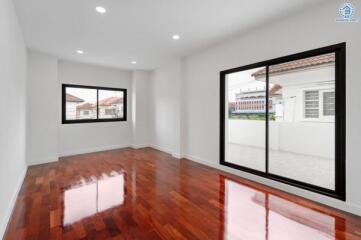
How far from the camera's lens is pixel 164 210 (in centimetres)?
247

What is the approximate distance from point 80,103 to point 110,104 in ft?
3.09

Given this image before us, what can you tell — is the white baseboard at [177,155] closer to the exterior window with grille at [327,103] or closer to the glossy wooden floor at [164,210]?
the glossy wooden floor at [164,210]

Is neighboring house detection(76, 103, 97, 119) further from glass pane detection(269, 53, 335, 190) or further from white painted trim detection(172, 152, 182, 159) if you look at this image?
glass pane detection(269, 53, 335, 190)

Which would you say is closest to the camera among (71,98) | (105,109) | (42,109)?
(42,109)

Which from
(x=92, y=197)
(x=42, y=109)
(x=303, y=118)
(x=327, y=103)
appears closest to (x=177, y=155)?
(x=92, y=197)

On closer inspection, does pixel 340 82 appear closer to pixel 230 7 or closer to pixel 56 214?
pixel 230 7

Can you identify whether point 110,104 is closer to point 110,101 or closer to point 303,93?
point 110,101

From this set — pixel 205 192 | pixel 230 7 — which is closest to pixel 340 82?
pixel 230 7

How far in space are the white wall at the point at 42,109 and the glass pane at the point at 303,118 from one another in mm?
5424

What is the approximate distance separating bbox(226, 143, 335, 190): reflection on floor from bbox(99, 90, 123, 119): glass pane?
410 centimetres

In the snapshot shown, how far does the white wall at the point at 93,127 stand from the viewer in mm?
5453

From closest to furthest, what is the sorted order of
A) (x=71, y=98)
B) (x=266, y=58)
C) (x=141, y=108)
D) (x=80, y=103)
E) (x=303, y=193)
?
(x=303, y=193) < (x=266, y=58) < (x=71, y=98) < (x=80, y=103) < (x=141, y=108)

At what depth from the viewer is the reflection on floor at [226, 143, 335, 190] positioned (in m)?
3.51

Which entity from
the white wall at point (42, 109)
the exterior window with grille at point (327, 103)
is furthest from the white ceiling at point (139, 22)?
the exterior window with grille at point (327, 103)
